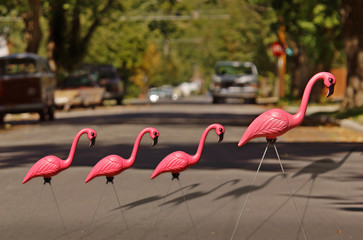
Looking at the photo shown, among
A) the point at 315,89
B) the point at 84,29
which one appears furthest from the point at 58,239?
the point at 84,29

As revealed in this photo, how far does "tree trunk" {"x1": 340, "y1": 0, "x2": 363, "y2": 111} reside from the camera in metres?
24.8

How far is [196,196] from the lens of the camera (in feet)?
30.4

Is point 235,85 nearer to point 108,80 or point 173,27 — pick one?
point 108,80

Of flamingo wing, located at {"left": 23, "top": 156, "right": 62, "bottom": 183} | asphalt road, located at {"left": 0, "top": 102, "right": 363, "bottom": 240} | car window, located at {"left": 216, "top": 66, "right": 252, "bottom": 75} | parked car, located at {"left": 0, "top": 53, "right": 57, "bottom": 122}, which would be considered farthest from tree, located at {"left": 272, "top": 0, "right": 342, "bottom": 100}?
flamingo wing, located at {"left": 23, "top": 156, "right": 62, "bottom": 183}

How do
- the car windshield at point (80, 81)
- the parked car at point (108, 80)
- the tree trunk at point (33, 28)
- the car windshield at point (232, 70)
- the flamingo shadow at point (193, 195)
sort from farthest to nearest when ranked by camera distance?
the car windshield at point (232, 70), the parked car at point (108, 80), the car windshield at point (80, 81), the tree trunk at point (33, 28), the flamingo shadow at point (193, 195)

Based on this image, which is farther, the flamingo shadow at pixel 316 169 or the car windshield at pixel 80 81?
the car windshield at pixel 80 81

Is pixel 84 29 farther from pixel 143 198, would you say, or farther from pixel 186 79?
pixel 186 79

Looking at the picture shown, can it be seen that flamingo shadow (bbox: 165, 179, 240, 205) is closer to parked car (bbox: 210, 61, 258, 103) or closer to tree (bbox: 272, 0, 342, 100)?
tree (bbox: 272, 0, 342, 100)

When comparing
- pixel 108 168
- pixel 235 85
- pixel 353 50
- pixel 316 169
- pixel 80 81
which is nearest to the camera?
pixel 108 168

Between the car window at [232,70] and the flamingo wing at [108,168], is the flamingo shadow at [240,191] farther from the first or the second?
the car window at [232,70]

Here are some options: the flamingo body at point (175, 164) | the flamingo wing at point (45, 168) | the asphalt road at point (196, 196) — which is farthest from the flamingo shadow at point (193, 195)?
the flamingo wing at point (45, 168)

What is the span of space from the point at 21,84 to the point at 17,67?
631 mm

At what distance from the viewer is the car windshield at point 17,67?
24.8 metres

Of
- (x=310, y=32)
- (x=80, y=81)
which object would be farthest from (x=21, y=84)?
(x=310, y=32)
